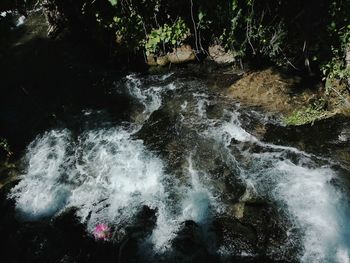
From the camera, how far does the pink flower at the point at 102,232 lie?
6055mm

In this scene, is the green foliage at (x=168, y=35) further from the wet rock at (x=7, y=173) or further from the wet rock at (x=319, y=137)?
the wet rock at (x=7, y=173)

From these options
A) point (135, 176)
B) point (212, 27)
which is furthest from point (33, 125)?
point (212, 27)

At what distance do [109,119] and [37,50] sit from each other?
503 cm

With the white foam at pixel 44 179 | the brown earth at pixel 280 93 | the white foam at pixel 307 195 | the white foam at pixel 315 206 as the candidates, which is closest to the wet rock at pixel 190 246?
the white foam at pixel 307 195

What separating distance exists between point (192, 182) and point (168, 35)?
3926mm

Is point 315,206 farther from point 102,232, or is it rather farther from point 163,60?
point 163,60

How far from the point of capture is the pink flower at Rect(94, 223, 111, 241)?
238 inches

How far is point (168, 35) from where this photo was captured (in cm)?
869

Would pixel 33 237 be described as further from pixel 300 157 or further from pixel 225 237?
pixel 300 157

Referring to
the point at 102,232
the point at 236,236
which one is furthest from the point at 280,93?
the point at 102,232

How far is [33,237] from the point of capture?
21.0 feet

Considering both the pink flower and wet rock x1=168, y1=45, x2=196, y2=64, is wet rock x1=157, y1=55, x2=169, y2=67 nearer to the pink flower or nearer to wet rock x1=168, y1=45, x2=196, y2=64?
wet rock x1=168, y1=45, x2=196, y2=64

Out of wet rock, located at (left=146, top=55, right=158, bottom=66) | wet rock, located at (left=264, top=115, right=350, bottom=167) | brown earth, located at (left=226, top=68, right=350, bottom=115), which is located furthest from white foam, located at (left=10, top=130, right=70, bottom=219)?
wet rock, located at (left=264, top=115, right=350, bottom=167)

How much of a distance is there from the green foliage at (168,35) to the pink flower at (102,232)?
4624mm
